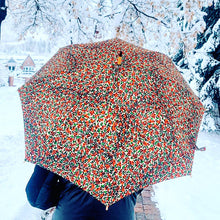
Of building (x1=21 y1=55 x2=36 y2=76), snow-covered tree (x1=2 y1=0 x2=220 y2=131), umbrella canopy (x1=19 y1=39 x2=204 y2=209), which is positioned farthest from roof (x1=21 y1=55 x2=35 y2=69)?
umbrella canopy (x1=19 y1=39 x2=204 y2=209)

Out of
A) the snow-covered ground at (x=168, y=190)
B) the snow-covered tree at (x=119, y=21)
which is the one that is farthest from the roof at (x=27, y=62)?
the snow-covered ground at (x=168, y=190)

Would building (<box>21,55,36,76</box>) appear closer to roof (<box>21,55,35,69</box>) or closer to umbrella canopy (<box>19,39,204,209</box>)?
roof (<box>21,55,35,69</box>)

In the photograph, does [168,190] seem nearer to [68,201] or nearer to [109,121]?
[68,201]

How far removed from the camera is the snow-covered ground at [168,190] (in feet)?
12.3

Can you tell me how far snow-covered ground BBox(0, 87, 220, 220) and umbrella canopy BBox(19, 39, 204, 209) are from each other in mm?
2449

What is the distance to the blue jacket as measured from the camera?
140 cm

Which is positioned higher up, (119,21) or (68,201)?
(119,21)

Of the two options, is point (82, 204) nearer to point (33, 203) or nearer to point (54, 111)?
point (33, 203)

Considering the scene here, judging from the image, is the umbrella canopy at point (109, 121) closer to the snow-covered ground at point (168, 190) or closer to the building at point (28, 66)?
the snow-covered ground at point (168, 190)

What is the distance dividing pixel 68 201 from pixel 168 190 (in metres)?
3.91

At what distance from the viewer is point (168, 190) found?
4.84m

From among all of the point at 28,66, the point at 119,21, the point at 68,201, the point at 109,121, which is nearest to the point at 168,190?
the point at 68,201

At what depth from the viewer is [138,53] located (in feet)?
5.94

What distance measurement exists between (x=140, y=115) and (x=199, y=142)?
906 cm
